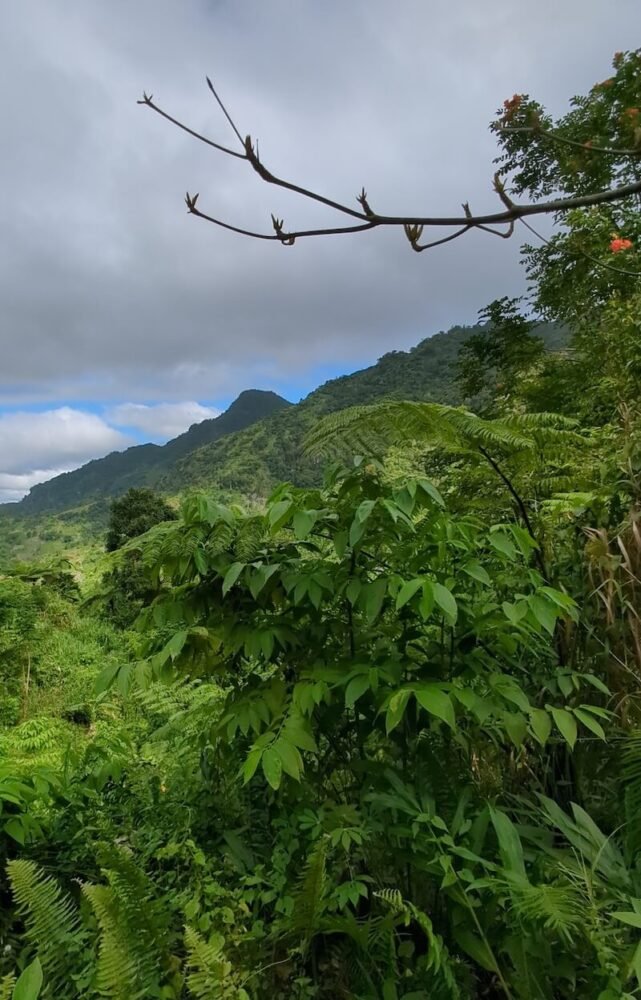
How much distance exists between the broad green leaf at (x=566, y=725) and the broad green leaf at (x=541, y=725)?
2 cm

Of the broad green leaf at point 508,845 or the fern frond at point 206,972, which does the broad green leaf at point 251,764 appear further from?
the broad green leaf at point 508,845

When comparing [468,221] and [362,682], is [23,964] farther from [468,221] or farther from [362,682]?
[468,221]

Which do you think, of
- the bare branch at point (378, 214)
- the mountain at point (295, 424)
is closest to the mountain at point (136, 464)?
the mountain at point (295, 424)

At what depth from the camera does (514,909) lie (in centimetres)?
97

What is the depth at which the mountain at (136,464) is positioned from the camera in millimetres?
59938

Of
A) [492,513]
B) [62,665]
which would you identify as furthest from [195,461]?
[492,513]

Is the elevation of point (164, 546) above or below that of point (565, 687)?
above

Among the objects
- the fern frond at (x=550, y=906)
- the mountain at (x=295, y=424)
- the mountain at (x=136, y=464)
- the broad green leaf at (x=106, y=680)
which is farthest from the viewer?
the mountain at (x=136, y=464)

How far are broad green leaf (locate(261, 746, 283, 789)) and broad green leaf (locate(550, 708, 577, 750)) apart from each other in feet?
1.91

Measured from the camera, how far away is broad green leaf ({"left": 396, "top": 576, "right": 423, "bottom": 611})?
1.00 metres

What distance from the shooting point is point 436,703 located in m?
1.00

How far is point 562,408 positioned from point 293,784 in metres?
5.44

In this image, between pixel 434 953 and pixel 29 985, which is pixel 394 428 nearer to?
pixel 434 953

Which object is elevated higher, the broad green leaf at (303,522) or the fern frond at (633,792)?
the broad green leaf at (303,522)
